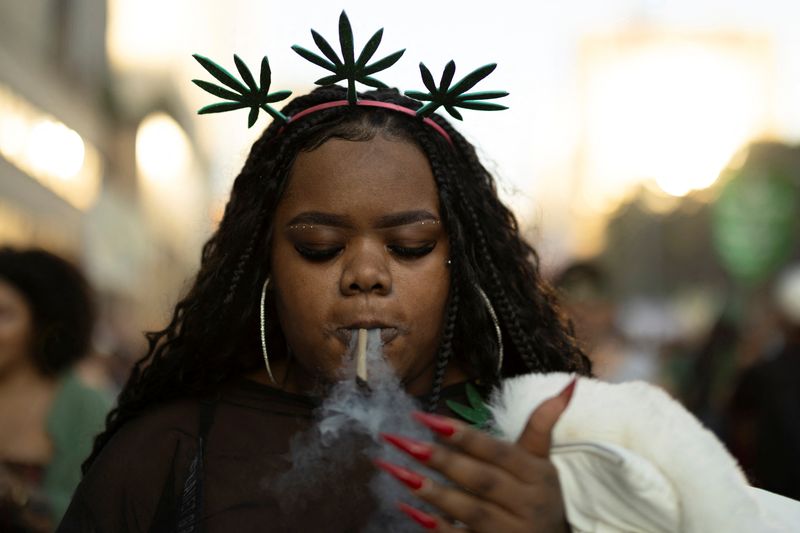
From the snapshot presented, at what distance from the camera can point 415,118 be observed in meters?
2.72

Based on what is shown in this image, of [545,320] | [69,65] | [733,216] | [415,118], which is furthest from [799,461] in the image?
[733,216]

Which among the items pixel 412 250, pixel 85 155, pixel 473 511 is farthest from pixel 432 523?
pixel 85 155

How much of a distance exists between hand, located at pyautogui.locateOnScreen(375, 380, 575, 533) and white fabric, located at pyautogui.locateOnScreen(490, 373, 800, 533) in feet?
0.18

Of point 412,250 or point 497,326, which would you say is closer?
point 412,250

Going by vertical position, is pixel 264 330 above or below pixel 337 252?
below

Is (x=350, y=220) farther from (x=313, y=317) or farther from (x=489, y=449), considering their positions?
(x=489, y=449)

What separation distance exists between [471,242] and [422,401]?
420 mm

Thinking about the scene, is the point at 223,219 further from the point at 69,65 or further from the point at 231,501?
the point at 69,65

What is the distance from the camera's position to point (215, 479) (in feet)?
8.19

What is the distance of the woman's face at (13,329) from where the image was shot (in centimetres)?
514

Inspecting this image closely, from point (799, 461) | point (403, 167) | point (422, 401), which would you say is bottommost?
point (799, 461)

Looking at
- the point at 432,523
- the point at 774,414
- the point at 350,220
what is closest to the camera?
the point at 432,523

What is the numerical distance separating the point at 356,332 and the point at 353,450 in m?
0.28

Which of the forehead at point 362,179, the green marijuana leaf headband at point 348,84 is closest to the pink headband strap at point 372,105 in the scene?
the green marijuana leaf headband at point 348,84
